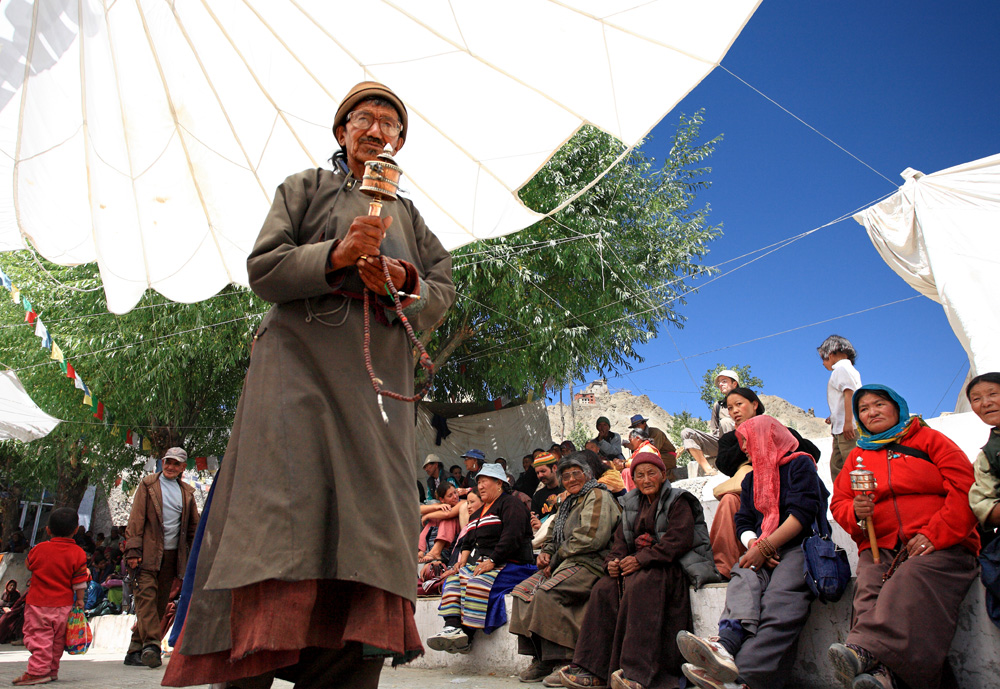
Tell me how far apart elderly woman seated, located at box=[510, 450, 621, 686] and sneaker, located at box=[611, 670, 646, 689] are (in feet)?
1.66

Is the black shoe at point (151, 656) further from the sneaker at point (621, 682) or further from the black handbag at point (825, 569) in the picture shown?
the black handbag at point (825, 569)

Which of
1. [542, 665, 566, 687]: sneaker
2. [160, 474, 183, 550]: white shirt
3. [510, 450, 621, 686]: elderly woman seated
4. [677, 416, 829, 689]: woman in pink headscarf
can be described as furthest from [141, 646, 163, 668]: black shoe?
[677, 416, 829, 689]: woman in pink headscarf

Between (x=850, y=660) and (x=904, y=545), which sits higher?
(x=904, y=545)

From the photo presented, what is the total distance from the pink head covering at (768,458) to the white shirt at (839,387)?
2.47 metres

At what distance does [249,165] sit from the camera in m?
5.51

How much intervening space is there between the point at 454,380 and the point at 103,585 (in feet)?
23.9

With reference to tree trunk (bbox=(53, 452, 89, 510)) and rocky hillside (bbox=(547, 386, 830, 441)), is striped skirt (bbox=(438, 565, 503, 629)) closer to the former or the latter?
tree trunk (bbox=(53, 452, 89, 510))

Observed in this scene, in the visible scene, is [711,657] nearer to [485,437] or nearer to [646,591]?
[646,591]

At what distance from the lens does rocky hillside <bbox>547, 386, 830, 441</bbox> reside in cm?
4841

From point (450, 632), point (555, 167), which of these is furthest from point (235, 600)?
point (555, 167)

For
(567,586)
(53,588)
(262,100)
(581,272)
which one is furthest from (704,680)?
(581,272)

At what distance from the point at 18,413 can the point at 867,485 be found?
12.0 m

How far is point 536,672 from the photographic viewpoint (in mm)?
4867

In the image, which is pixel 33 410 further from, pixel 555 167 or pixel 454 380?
pixel 555 167
